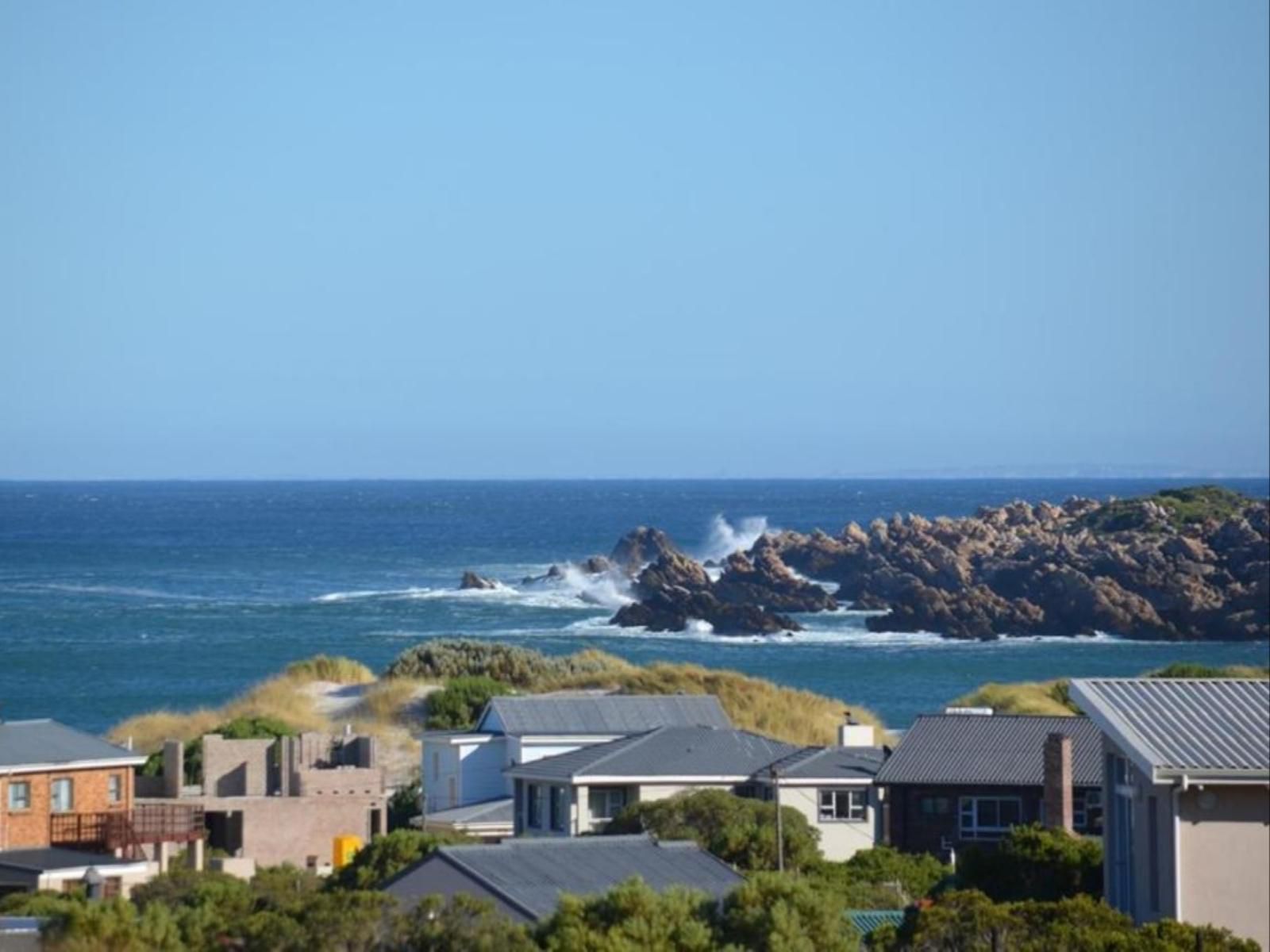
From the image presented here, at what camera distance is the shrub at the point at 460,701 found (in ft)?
168

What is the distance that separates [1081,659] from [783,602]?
1020 inches

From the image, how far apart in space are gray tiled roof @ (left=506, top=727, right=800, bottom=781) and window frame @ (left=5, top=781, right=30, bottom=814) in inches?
310

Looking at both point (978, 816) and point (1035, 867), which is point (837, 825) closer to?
point (978, 816)

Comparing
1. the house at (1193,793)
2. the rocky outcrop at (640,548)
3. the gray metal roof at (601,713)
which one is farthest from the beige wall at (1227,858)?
the rocky outcrop at (640,548)

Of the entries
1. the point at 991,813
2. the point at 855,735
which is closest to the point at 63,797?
the point at 991,813

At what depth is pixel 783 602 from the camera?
116m

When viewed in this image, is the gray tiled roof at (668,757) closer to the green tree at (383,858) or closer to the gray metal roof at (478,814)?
the gray metal roof at (478,814)

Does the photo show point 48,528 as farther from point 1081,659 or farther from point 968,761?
point 968,761

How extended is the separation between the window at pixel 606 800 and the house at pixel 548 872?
11803 millimetres

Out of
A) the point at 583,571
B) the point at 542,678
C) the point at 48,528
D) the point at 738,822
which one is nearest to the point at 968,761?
the point at 738,822

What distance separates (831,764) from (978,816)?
291 centimetres

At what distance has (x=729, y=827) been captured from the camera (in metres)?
33.0

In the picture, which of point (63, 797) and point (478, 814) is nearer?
point (63, 797)

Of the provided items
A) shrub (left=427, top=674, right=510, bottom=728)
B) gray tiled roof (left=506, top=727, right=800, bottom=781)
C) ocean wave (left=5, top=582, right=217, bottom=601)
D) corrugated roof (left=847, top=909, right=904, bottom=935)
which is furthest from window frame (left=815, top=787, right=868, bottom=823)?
ocean wave (left=5, top=582, right=217, bottom=601)
